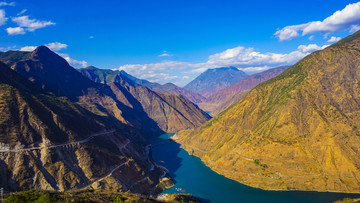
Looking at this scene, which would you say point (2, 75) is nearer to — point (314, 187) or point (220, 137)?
point (220, 137)

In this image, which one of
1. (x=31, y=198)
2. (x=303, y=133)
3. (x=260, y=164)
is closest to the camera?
(x=31, y=198)

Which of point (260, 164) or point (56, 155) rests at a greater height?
point (56, 155)

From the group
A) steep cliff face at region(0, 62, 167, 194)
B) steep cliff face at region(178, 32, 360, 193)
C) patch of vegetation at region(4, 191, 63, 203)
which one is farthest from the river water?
patch of vegetation at region(4, 191, 63, 203)

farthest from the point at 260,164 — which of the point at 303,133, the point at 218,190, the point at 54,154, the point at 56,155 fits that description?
the point at 54,154

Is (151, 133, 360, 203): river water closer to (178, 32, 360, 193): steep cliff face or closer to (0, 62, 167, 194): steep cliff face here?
(178, 32, 360, 193): steep cliff face

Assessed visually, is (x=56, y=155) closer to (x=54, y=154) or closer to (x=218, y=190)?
(x=54, y=154)

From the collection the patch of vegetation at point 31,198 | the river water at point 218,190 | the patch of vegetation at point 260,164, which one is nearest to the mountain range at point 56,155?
the river water at point 218,190

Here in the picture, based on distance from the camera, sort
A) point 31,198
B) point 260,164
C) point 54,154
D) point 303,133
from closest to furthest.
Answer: point 31,198, point 54,154, point 260,164, point 303,133

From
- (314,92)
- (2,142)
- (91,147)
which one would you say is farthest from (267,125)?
(2,142)
